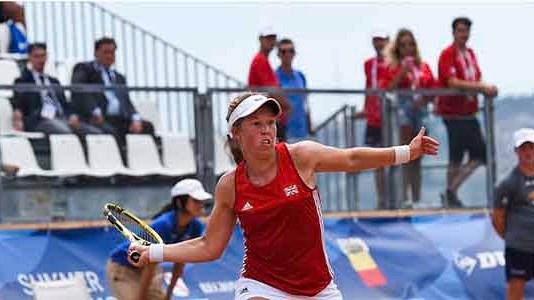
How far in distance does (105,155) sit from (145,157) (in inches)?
22.0

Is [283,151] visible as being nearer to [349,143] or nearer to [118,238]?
[118,238]

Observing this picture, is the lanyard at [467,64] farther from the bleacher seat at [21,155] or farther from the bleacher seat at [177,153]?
the bleacher seat at [21,155]

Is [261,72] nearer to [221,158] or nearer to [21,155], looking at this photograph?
[221,158]

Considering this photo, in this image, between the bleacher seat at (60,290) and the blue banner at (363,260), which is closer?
the bleacher seat at (60,290)

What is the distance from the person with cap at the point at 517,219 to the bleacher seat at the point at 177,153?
10.7ft

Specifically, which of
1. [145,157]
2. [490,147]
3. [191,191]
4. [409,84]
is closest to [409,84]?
[409,84]

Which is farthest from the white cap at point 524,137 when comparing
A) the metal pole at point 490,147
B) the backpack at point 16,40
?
the backpack at point 16,40

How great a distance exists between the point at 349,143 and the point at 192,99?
184cm

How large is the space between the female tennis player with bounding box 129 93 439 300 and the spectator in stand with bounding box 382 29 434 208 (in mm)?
6832

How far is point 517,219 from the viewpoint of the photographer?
12945 millimetres

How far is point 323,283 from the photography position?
7562mm

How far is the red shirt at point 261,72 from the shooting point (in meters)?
14.2

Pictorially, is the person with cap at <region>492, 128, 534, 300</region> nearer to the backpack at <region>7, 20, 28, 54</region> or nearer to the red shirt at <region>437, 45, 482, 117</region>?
the red shirt at <region>437, 45, 482, 117</region>

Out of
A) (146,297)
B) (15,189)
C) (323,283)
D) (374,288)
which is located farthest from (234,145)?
(374,288)
